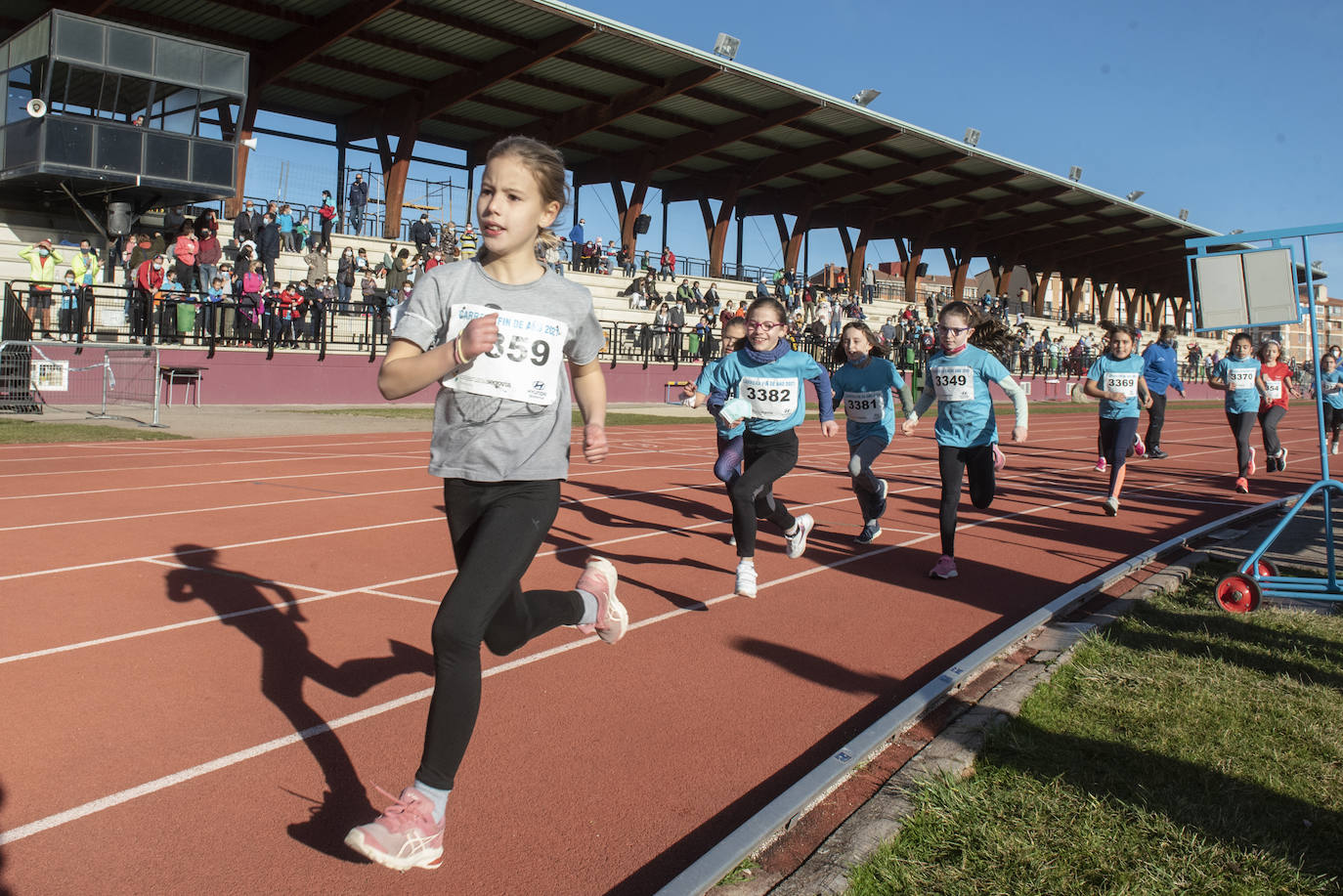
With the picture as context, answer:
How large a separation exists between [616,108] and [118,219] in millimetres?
16178

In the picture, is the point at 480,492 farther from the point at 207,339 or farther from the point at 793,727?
the point at 207,339

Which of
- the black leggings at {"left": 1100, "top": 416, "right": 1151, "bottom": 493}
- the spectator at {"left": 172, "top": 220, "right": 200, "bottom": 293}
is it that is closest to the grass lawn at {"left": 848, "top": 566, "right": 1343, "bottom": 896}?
the black leggings at {"left": 1100, "top": 416, "right": 1151, "bottom": 493}

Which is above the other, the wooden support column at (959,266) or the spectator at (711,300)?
the wooden support column at (959,266)

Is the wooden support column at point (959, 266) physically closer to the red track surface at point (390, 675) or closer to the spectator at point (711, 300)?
the spectator at point (711, 300)

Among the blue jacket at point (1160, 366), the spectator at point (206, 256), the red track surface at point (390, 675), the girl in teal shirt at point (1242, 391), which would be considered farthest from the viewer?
the spectator at point (206, 256)

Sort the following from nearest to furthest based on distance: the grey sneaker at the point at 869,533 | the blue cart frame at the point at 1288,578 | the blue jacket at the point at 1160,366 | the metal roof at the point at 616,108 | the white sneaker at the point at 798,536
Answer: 1. the blue cart frame at the point at 1288,578
2. the white sneaker at the point at 798,536
3. the grey sneaker at the point at 869,533
4. the blue jacket at the point at 1160,366
5. the metal roof at the point at 616,108

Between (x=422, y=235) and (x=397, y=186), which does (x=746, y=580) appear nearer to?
(x=422, y=235)

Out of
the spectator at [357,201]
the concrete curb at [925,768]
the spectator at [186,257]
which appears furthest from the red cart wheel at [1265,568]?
the spectator at [357,201]

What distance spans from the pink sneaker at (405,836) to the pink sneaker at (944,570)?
504 centimetres

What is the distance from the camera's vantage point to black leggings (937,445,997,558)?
748 cm

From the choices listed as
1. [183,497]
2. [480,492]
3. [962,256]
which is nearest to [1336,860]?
[480,492]

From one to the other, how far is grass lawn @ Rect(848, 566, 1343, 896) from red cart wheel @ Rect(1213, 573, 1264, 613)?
769 mm

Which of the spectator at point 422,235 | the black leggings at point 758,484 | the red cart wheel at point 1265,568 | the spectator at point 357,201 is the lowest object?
the red cart wheel at point 1265,568

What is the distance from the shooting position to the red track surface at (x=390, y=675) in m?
3.23
